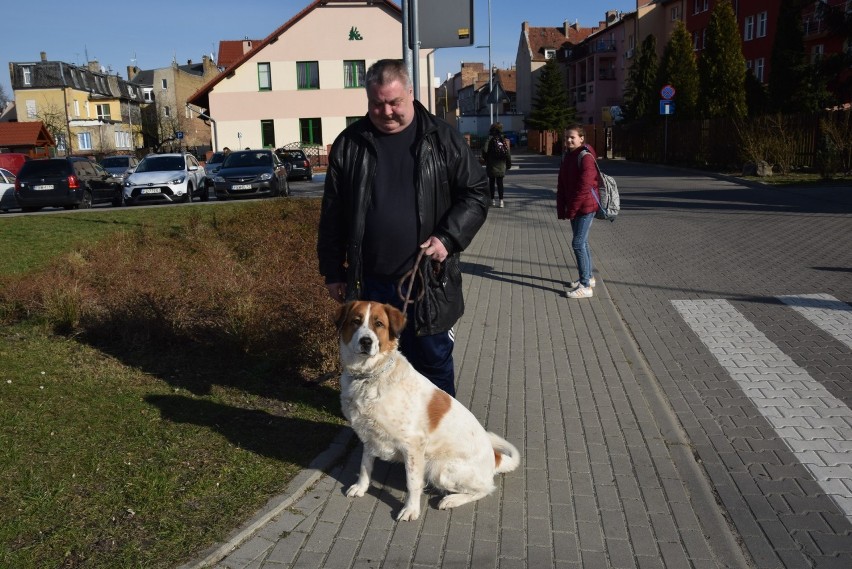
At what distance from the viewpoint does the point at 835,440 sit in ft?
16.3

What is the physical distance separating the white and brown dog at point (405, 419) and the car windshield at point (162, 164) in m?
22.1

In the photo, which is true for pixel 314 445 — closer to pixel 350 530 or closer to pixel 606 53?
pixel 350 530

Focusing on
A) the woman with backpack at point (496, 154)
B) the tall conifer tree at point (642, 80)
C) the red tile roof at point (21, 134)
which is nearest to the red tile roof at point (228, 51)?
the red tile roof at point (21, 134)

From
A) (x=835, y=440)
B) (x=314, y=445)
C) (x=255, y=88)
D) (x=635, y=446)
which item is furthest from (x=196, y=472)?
(x=255, y=88)

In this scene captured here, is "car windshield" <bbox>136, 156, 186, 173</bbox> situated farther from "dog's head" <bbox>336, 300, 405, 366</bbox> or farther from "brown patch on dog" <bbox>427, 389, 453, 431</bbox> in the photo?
"brown patch on dog" <bbox>427, 389, 453, 431</bbox>

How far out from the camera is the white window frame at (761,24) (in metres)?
51.2

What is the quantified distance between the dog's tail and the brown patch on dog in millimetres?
504

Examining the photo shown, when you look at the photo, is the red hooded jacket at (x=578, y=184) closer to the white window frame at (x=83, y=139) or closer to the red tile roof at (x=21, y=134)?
the red tile roof at (x=21, y=134)

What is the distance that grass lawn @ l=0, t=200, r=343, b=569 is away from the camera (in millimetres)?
3672

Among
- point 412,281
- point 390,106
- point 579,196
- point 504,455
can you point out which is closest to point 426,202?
point 412,281

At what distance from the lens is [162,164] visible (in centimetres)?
2494

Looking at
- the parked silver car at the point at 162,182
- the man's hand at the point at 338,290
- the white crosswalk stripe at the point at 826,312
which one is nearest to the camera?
the man's hand at the point at 338,290

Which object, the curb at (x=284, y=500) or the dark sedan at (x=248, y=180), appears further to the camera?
the dark sedan at (x=248, y=180)

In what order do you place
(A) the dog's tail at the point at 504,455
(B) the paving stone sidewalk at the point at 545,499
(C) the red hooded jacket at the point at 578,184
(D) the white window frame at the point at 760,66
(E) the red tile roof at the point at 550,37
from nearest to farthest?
(B) the paving stone sidewalk at the point at 545,499 < (A) the dog's tail at the point at 504,455 < (C) the red hooded jacket at the point at 578,184 < (D) the white window frame at the point at 760,66 < (E) the red tile roof at the point at 550,37
